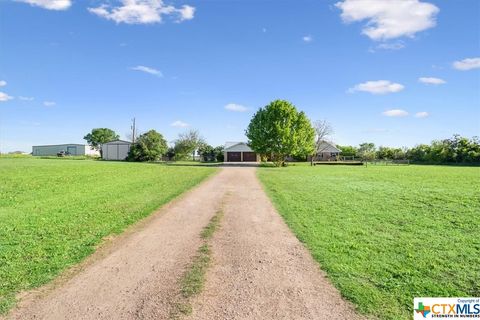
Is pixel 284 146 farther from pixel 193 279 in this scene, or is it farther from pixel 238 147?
pixel 193 279

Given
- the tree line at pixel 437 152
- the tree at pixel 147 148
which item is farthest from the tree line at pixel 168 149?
the tree line at pixel 437 152

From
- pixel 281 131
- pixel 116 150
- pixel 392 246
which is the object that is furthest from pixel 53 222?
pixel 116 150

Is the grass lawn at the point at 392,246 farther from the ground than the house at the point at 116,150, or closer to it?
closer to it

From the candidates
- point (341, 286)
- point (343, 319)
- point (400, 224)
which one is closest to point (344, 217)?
point (400, 224)

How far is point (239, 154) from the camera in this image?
258 ft

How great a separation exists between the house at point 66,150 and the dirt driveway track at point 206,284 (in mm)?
113256

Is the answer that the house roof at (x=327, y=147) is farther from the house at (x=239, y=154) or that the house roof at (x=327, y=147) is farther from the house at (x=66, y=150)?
the house at (x=66, y=150)

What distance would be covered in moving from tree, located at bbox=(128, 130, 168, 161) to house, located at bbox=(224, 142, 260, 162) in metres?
16.8

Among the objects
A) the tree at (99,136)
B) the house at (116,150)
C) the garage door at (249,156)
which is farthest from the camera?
the tree at (99,136)

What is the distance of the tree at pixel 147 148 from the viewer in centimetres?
6719

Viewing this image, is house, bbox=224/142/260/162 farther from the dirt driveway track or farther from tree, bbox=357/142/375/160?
the dirt driveway track

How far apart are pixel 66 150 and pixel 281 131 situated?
91.2m

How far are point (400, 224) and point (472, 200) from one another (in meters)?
6.90

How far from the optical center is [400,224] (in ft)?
31.7
